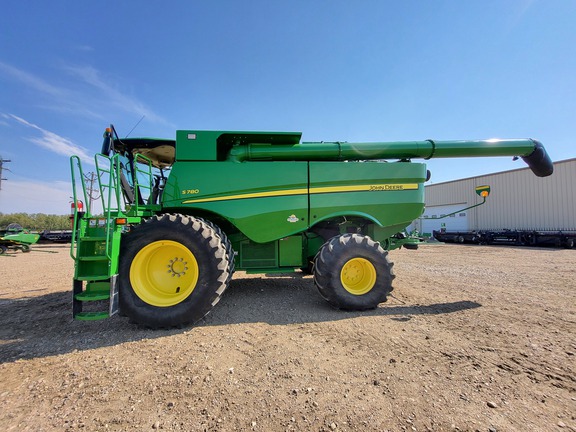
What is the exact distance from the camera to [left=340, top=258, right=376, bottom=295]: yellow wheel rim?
13.7 ft

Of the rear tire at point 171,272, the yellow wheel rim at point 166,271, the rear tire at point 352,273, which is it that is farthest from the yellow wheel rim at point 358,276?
the yellow wheel rim at point 166,271

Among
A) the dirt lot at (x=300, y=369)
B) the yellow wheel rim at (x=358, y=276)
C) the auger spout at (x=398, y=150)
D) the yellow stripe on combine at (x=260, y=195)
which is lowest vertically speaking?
the dirt lot at (x=300, y=369)

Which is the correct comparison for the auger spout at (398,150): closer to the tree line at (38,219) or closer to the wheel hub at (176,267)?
the wheel hub at (176,267)

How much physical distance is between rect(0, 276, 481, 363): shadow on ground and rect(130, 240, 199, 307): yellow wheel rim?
487mm

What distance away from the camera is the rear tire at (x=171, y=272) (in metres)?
3.52

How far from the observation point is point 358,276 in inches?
170

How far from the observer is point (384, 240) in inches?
207

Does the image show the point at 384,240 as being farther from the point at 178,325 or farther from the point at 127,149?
the point at 127,149

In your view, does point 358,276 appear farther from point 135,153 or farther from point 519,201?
point 519,201

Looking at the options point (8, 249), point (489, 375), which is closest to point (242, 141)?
point (489, 375)

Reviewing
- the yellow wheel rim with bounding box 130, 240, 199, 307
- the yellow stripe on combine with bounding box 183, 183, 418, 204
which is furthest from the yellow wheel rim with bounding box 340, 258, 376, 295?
the yellow wheel rim with bounding box 130, 240, 199, 307

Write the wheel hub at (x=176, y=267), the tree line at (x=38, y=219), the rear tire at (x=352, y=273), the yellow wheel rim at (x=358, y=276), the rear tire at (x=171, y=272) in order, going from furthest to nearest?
the tree line at (x=38, y=219) → the yellow wheel rim at (x=358, y=276) → the rear tire at (x=352, y=273) → the wheel hub at (x=176, y=267) → the rear tire at (x=171, y=272)

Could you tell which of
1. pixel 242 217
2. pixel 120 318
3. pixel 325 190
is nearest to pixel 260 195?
pixel 242 217

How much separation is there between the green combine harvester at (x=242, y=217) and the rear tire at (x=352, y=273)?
2 centimetres
